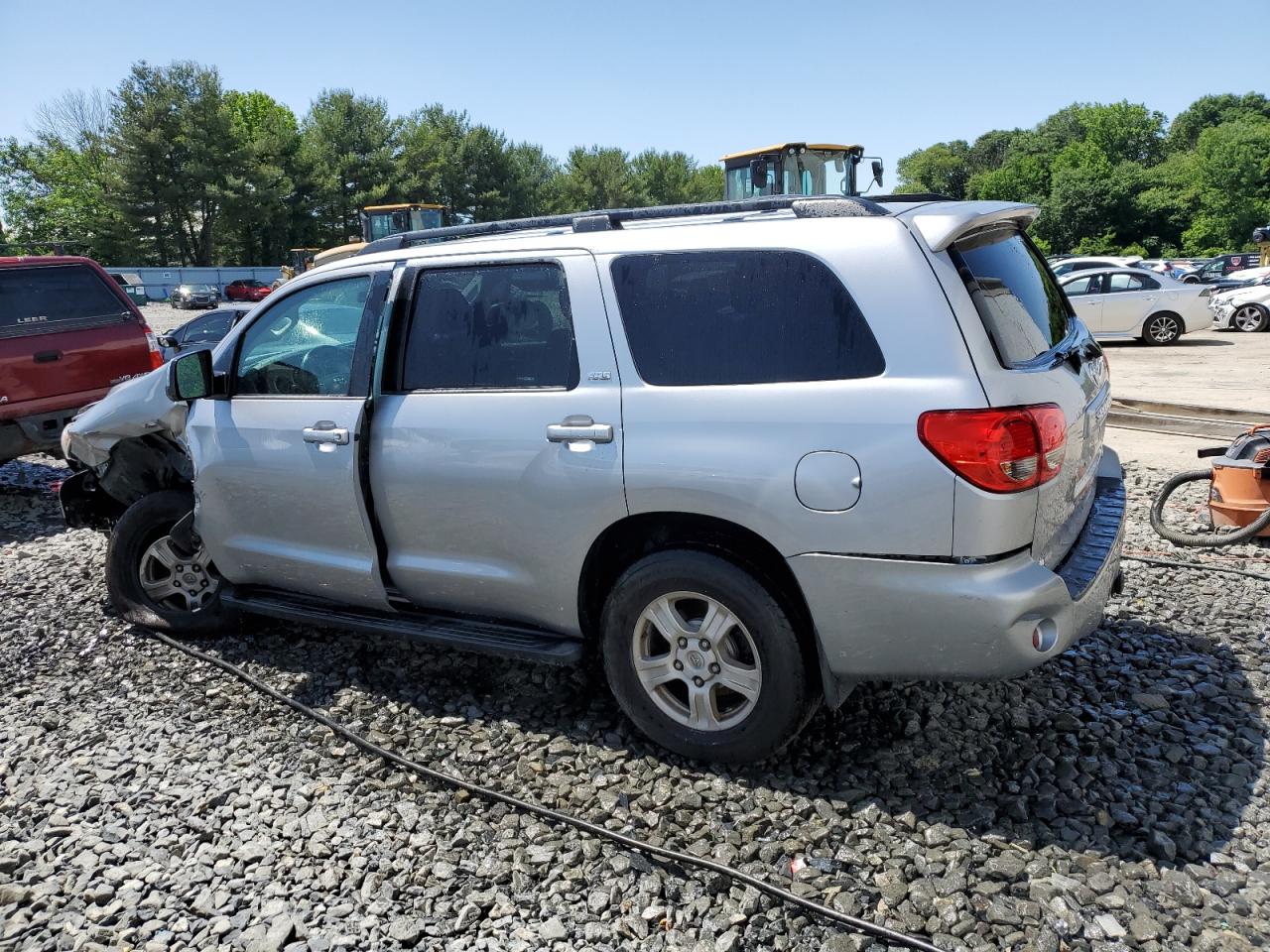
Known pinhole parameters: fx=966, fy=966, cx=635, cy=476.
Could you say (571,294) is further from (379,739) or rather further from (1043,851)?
(1043,851)

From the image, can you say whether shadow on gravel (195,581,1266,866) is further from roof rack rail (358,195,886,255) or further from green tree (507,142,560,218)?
green tree (507,142,560,218)

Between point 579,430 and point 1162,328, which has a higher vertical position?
point 579,430

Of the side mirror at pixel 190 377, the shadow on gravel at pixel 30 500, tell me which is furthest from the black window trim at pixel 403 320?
the shadow on gravel at pixel 30 500

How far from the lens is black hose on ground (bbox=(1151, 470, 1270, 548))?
5.67 meters

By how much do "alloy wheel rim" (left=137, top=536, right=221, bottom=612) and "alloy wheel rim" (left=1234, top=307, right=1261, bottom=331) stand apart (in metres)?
22.9

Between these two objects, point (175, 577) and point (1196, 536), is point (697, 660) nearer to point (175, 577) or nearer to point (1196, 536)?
point (175, 577)

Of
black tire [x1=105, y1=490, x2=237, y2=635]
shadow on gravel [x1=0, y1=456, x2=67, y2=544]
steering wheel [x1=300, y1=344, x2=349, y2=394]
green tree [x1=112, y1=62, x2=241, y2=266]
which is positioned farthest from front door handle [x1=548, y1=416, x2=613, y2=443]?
green tree [x1=112, y1=62, x2=241, y2=266]

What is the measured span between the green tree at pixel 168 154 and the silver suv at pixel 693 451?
200ft

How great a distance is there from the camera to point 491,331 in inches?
150

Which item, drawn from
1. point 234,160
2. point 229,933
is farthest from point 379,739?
point 234,160

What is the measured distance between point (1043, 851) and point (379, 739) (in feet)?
8.15

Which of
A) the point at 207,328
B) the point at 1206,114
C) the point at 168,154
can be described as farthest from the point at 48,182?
the point at 1206,114

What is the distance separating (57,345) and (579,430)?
681cm

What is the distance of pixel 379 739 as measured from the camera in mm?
3916
